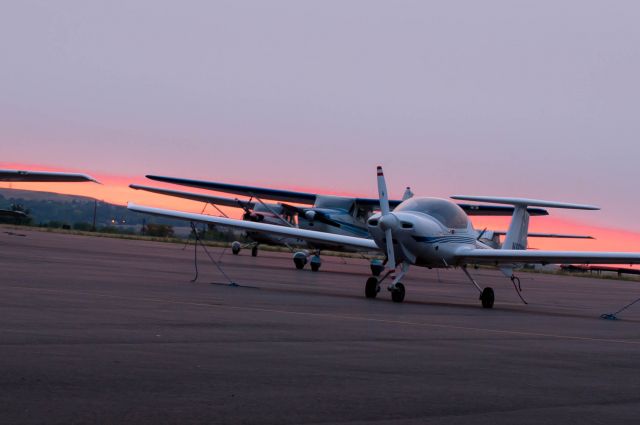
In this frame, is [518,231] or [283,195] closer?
[518,231]

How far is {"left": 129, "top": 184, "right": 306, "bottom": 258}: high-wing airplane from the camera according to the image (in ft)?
147

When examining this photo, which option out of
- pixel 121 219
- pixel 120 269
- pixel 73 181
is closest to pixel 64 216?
pixel 121 219

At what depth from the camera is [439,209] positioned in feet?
73.0

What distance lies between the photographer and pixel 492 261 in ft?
74.7

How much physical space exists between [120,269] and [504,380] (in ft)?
56.6

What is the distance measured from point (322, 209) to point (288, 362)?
31.9 metres

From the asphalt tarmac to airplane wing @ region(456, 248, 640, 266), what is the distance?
336cm

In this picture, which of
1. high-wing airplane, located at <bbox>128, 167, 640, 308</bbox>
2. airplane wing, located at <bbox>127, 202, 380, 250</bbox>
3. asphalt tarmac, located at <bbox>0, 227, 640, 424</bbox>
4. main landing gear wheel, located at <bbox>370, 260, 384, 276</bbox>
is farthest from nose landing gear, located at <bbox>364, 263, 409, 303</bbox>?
main landing gear wheel, located at <bbox>370, 260, 384, 276</bbox>

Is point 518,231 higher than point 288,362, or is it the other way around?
point 518,231

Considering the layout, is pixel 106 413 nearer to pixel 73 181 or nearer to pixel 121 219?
pixel 73 181

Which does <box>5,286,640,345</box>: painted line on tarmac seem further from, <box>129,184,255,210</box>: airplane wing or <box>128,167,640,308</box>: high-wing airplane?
<box>129,184,255,210</box>: airplane wing

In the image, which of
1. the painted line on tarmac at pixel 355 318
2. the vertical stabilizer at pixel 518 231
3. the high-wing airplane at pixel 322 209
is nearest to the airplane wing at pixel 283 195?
the high-wing airplane at pixel 322 209

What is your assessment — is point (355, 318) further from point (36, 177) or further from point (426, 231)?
point (36, 177)

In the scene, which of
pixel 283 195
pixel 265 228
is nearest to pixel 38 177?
Result: pixel 283 195
